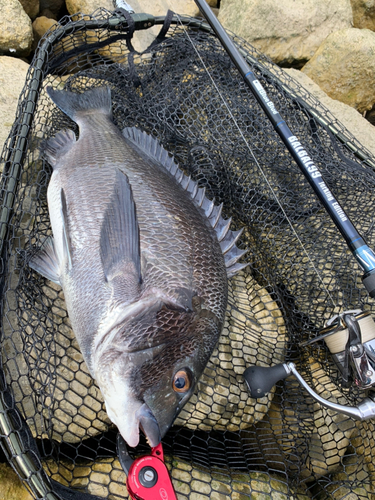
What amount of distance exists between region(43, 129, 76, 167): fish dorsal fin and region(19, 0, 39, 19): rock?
101 inches

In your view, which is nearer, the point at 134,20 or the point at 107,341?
the point at 107,341

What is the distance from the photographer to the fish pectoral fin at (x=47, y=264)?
1.83m

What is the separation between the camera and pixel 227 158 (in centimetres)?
243

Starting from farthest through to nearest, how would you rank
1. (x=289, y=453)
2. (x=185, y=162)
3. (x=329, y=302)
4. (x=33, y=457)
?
1. (x=185, y=162)
2. (x=329, y=302)
3. (x=289, y=453)
4. (x=33, y=457)

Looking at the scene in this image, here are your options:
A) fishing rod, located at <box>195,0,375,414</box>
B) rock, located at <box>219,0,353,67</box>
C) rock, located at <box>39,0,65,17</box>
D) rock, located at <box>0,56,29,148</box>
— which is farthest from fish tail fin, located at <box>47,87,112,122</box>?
rock, located at <box>39,0,65,17</box>

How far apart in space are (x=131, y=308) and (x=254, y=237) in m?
1.18

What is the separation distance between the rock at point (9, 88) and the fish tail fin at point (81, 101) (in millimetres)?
509

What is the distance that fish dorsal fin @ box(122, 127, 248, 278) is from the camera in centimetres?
194

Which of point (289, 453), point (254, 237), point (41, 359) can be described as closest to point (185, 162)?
point (254, 237)

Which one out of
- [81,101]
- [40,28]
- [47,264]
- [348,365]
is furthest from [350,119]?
[40,28]

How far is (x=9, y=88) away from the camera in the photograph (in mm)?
2781

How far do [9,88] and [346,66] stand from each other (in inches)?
154

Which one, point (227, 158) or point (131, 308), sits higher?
point (227, 158)

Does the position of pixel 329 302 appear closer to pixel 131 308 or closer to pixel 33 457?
pixel 131 308
